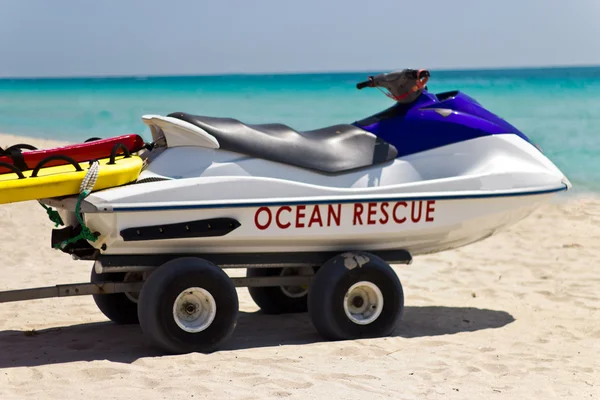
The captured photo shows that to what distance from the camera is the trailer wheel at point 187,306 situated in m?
5.79

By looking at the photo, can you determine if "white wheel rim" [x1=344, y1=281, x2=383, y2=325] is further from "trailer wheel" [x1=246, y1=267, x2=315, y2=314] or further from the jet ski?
"trailer wheel" [x1=246, y1=267, x2=315, y2=314]

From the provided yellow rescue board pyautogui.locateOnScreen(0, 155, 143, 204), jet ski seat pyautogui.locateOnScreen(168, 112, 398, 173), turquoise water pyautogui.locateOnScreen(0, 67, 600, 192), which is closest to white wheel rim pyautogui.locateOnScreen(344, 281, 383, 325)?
jet ski seat pyautogui.locateOnScreen(168, 112, 398, 173)

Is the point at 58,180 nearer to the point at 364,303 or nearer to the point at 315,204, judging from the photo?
the point at 315,204

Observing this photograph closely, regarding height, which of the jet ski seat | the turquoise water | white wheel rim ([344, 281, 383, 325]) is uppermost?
the turquoise water

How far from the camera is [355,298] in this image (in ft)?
20.8

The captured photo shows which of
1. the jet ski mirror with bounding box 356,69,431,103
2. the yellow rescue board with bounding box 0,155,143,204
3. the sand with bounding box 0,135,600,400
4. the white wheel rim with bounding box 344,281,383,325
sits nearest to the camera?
the sand with bounding box 0,135,600,400

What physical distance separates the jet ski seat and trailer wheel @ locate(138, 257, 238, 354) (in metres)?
0.74

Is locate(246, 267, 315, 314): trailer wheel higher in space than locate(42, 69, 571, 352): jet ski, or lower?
lower

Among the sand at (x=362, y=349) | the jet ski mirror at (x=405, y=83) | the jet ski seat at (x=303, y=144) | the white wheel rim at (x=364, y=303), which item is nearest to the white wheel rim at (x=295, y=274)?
the sand at (x=362, y=349)

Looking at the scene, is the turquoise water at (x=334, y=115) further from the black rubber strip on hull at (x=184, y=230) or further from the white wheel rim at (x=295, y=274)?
the black rubber strip on hull at (x=184, y=230)

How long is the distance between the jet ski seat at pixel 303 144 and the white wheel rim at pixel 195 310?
85 centimetres

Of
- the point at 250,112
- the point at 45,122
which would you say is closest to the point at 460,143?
the point at 45,122

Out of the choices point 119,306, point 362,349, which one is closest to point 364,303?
point 362,349

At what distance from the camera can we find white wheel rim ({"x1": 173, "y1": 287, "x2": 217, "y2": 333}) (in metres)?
5.88
